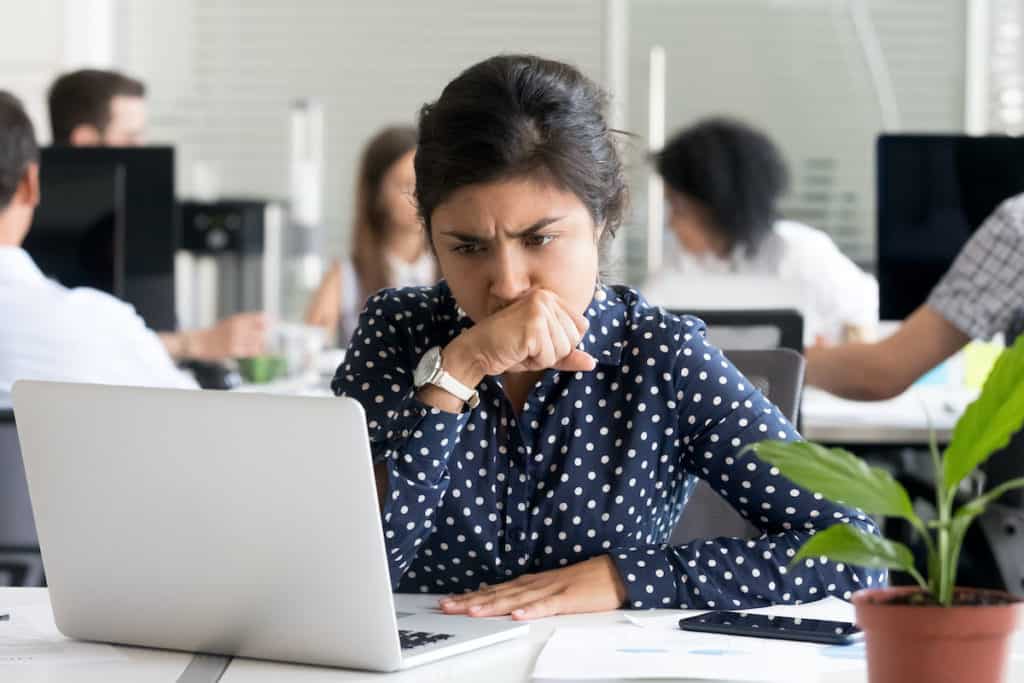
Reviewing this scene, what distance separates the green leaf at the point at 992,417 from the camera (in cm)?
89

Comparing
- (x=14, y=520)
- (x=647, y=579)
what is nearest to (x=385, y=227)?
(x=14, y=520)

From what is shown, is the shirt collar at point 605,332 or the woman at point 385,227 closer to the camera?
the shirt collar at point 605,332

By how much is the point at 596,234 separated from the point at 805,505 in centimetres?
36

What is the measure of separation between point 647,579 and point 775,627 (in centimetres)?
18

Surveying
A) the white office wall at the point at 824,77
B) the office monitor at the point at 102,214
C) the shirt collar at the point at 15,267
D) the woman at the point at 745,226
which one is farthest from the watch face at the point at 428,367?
the white office wall at the point at 824,77

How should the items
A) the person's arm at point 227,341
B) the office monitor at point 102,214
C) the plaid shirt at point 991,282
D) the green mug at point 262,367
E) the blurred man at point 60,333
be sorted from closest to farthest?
the blurred man at point 60,333, the plaid shirt at point 991,282, the office monitor at point 102,214, the green mug at point 262,367, the person's arm at point 227,341

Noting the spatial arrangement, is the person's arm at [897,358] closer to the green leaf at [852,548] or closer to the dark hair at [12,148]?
the dark hair at [12,148]

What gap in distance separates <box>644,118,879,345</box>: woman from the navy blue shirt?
2384mm

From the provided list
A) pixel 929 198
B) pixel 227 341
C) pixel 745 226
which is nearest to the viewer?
pixel 929 198

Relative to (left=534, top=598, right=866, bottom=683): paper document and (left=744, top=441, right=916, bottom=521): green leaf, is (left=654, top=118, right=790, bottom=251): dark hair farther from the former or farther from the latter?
(left=744, top=441, right=916, bottom=521): green leaf

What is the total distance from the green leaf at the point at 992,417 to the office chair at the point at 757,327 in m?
1.67

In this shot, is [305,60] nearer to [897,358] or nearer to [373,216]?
[373,216]

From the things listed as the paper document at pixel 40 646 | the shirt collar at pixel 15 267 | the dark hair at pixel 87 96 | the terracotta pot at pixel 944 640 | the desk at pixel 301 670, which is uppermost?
the dark hair at pixel 87 96

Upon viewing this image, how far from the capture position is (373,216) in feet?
14.9
